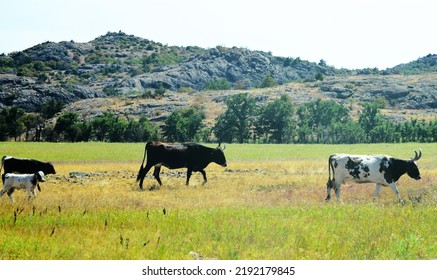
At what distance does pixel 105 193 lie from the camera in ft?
50.0

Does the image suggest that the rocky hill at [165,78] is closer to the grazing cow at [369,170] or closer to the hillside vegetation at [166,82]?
the hillside vegetation at [166,82]

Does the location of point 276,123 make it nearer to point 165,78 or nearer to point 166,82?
point 166,82

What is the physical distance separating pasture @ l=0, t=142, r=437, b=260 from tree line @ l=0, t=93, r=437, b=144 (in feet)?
12.8

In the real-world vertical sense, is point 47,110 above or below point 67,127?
above

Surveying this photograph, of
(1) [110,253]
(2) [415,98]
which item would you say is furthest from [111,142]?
(2) [415,98]

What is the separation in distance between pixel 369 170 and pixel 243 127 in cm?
3089

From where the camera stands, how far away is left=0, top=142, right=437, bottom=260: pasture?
819 cm

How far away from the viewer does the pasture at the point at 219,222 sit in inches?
322

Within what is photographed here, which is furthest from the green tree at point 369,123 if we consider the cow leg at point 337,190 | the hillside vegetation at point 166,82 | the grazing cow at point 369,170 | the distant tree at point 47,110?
the distant tree at point 47,110

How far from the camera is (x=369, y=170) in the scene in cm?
1477

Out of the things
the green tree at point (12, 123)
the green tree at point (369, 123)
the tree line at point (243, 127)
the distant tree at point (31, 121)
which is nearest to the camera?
the green tree at point (12, 123)

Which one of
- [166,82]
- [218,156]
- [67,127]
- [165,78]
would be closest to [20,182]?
[218,156]

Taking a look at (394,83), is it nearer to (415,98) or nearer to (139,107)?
(415,98)

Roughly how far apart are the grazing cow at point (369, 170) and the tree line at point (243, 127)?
12.3 meters
